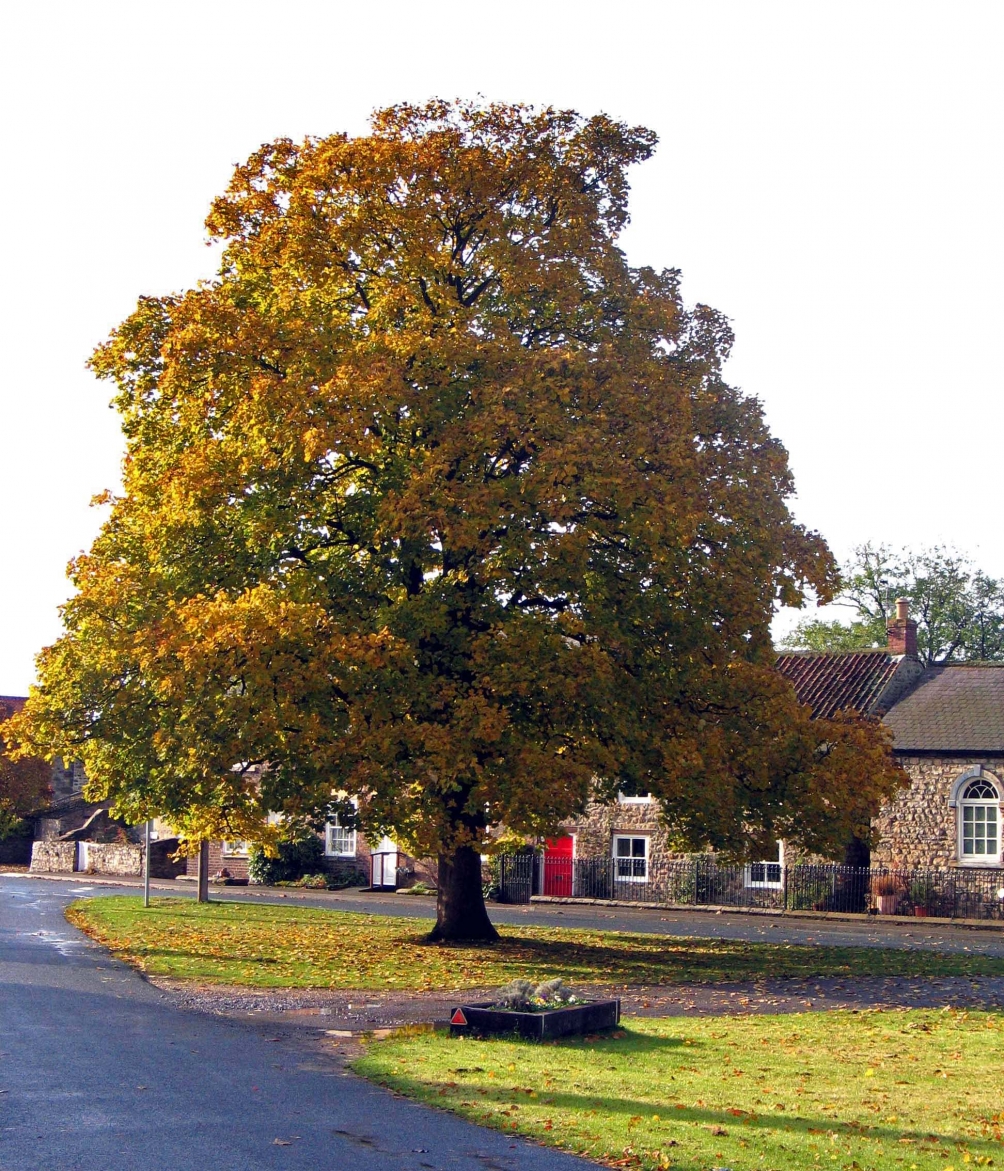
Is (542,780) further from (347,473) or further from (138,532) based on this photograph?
(138,532)

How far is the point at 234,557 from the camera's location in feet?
80.8

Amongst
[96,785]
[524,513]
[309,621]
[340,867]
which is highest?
[524,513]

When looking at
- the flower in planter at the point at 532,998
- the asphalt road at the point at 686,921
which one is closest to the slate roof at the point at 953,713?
the asphalt road at the point at 686,921

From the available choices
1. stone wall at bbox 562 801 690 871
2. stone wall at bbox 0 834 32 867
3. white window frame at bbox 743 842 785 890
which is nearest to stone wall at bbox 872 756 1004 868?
white window frame at bbox 743 842 785 890

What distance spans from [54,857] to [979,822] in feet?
129

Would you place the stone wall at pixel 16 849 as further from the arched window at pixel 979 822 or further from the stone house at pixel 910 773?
the arched window at pixel 979 822

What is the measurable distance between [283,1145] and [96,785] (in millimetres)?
16524

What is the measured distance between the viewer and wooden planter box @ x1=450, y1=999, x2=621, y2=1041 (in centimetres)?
1466

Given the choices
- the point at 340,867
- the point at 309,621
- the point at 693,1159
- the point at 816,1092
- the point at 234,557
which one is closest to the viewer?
the point at 693,1159

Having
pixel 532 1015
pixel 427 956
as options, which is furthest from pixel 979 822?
pixel 532 1015

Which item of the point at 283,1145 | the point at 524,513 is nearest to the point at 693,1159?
the point at 283,1145

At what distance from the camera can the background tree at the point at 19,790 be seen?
214ft

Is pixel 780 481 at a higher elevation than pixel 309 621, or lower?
higher

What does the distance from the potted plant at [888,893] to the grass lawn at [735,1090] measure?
23709 millimetres
